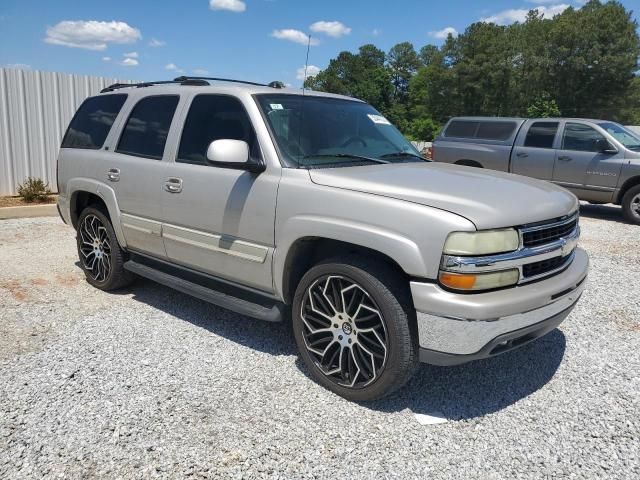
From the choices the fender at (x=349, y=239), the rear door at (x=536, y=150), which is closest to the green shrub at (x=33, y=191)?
the fender at (x=349, y=239)

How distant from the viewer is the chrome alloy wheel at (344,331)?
3.07 meters

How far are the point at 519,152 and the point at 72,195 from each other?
8.92 meters

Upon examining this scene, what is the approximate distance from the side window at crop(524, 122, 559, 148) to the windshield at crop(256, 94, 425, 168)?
747cm

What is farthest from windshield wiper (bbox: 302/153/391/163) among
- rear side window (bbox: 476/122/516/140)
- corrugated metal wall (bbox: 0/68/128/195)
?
corrugated metal wall (bbox: 0/68/128/195)

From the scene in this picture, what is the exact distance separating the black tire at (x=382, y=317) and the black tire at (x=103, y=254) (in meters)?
2.46

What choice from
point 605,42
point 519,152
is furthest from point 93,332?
point 605,42

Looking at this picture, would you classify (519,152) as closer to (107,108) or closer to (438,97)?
(107,108)

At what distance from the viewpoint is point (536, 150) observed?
10.7 metres

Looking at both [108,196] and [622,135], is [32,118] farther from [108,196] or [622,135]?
[622,135]

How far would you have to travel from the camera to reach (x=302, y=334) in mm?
3428

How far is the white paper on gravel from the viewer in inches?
120

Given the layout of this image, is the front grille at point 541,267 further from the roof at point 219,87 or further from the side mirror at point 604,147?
the side mirror at point 604,147

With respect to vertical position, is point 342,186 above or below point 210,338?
above

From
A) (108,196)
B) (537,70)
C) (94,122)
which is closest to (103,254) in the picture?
Result: (108,196)
